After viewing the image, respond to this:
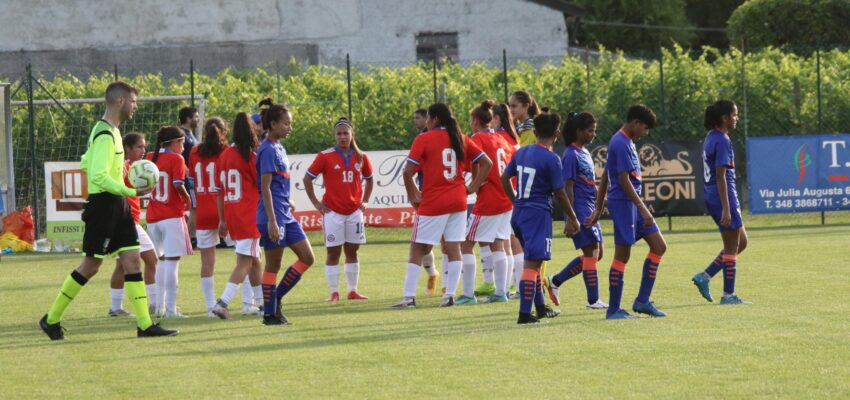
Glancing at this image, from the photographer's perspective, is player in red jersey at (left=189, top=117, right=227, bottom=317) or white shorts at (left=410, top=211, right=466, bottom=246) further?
white shorts at (left=410, top=211, right=466, bottom=246)

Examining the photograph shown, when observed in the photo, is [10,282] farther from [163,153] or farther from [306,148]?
[306,148]

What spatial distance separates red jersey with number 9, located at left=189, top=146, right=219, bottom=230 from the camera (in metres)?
13.1

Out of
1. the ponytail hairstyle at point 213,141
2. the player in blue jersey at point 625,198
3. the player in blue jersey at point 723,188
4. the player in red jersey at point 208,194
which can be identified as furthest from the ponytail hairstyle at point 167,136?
the player in blue jersey at point 723,188

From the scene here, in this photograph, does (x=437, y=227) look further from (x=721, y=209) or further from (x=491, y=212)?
(x=721, y=209)

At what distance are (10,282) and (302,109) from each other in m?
10.8

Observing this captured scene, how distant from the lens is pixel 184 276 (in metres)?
17.9

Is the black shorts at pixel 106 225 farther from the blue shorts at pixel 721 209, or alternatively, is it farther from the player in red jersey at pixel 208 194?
the blue shorts at pixel 721 209

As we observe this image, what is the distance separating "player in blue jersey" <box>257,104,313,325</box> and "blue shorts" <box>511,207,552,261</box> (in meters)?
1.81

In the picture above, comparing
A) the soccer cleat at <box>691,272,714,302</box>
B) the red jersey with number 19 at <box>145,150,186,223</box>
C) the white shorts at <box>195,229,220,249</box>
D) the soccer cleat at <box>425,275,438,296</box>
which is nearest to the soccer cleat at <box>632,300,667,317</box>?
the soccer cleat at <box>691,272,714,302</box>

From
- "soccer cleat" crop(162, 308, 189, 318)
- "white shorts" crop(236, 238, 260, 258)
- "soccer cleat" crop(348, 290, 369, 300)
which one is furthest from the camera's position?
"soccer cleat" crop(348, 290, 369, 300)

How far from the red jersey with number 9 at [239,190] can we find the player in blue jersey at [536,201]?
2342 millimetres

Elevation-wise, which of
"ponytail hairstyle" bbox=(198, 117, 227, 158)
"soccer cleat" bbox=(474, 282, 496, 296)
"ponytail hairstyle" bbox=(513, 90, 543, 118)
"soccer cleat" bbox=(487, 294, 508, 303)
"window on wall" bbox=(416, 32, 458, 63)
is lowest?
"soccer cleat" bbox=(487, 294, 508, 303)

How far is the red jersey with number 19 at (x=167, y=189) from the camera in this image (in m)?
13.2

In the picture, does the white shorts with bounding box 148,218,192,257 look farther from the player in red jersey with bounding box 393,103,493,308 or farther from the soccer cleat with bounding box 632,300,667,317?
the soccer cleat with bounding box 632,300,667,317
